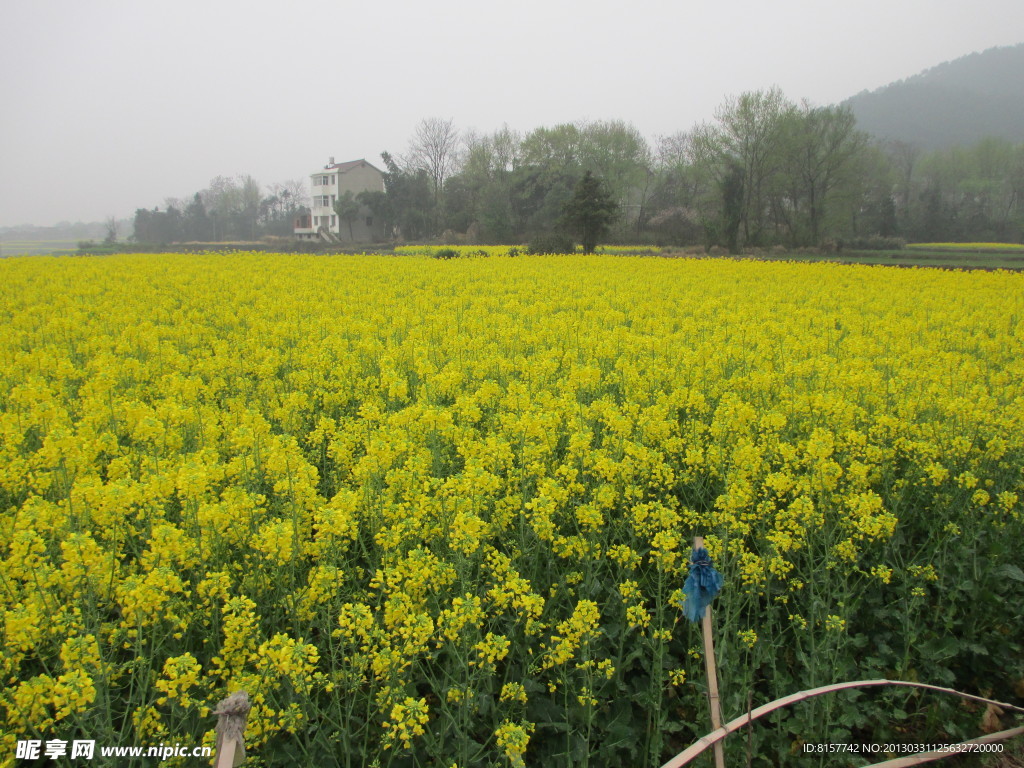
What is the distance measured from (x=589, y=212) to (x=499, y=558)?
35887mm

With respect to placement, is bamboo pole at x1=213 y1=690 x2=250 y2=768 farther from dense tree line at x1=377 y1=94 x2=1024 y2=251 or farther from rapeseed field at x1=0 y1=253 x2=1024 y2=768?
dense tree line at x1=377 y1=94 x2=1024 y2=251

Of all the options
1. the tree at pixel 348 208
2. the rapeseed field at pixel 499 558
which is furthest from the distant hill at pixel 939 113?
the rapeseed field at pixel 499 558

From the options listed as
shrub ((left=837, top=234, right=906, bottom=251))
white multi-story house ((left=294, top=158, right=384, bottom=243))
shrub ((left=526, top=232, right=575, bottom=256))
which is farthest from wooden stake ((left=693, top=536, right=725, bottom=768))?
white multi-story house ((left=294, top=158, right=384, bottom=243))

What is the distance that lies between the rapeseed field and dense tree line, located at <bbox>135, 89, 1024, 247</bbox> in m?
33.9

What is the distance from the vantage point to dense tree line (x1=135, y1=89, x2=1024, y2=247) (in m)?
48.4

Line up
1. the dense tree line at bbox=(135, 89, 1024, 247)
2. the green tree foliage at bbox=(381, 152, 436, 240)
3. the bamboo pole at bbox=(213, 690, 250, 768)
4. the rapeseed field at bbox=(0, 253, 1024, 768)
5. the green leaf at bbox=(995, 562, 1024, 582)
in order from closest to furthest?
the bamboo pole at bbox=(213, 690, 250, 768), the rapeseed field at bbox=(0, 253, 1024, 768), the green leaf at bbox=(995, 562, 1024, 582), the dense tree line at bbox=(135, 89, 1024, 247), the green tree foliage at bbox=(381, 152, 436, 240)

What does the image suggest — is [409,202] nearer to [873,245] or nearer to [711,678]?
[873,245]

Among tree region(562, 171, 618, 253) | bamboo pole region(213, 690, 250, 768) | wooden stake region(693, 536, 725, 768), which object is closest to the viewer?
bamboo pole region(213, 690, 250, 768)

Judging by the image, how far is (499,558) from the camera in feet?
10.8

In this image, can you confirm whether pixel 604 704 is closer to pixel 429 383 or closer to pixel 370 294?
pixel 429 383

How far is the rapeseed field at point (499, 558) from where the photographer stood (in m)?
2.72

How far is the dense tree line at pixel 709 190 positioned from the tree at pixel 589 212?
0.42 meters

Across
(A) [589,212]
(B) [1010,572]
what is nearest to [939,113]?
(A) [589,212]

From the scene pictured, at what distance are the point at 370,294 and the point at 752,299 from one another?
9496mm
